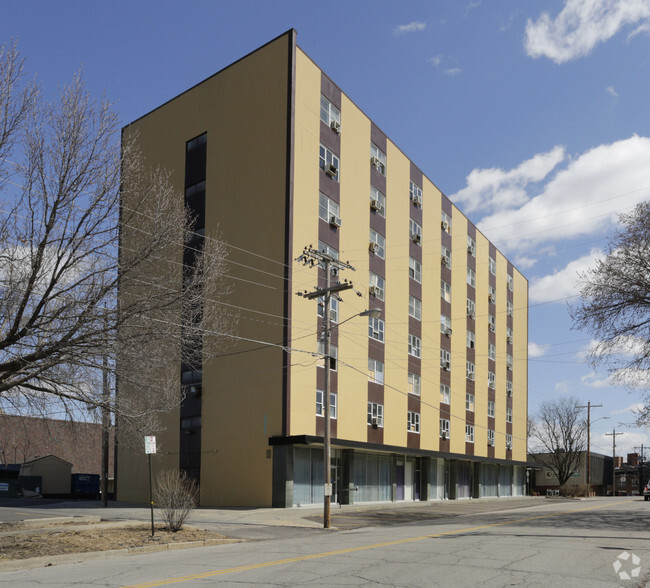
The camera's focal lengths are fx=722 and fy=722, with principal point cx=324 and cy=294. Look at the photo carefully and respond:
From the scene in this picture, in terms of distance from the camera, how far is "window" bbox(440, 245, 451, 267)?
52938 mm

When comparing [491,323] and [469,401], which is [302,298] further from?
[491,323]

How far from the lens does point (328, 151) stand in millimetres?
39312

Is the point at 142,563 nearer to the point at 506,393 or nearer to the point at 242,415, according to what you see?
the point at 242,415

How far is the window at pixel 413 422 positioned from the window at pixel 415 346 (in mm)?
3844

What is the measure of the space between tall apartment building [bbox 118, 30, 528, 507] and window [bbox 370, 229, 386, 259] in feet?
0.23

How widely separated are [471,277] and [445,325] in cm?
782

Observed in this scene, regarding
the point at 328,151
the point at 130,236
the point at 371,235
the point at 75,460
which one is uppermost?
the point at 328,151

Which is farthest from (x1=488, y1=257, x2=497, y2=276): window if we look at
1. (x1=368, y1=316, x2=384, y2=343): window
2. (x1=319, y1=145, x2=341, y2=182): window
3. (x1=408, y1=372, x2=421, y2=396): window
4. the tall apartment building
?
(x1=319, y1=145, x2=341, y2=182): window

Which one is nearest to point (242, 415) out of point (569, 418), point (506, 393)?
point (506, 393)

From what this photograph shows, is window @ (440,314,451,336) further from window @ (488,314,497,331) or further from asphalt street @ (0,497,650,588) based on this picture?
asphalt street @ (0,497,650,588)

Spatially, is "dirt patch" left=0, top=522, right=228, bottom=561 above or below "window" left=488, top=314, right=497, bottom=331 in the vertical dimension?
below

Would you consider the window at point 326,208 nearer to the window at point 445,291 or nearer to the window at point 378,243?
the window at point 378,243

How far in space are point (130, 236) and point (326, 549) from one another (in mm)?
8246

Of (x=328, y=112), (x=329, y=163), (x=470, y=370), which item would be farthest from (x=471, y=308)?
(x=328, y=112)
